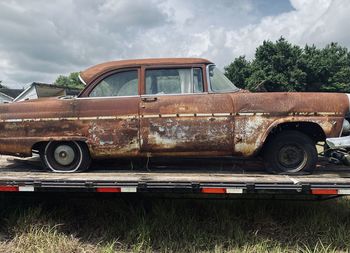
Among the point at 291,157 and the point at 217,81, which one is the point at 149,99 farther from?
the point at 291,157

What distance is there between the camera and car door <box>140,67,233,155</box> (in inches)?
179

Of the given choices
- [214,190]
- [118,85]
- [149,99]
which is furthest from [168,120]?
[214,190]

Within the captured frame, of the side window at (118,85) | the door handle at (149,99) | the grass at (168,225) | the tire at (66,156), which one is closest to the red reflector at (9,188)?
the grass at (168,225)

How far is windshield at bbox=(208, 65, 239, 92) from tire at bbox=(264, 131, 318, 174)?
1007mm

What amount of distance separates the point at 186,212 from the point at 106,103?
6.19 ft

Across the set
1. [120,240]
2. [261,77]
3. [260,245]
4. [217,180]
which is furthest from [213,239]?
[261,77]

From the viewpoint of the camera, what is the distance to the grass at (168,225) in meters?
4.23

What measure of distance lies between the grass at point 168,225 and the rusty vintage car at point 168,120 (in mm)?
683

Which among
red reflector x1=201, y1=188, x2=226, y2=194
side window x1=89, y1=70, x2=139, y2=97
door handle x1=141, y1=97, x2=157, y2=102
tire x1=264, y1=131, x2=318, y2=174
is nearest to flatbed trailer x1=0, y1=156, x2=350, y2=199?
red reflector x1=201, y1=188, x2=226, y2=194

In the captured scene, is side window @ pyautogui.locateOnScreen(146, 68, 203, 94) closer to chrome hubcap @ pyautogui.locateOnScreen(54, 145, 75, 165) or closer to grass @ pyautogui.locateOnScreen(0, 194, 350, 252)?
chrome hubcap @ pyautogui.locateOnScreen(54, 145, 75, 165)

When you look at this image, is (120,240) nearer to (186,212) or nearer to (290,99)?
(186,212)

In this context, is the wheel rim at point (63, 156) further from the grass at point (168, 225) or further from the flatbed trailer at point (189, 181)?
the grass at point (168, 225)

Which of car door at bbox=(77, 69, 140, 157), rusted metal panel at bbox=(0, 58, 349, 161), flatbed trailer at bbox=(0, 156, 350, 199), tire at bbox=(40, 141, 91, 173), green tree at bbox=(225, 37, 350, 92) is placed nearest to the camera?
flatbed trailer at bbox=(0, 156, 350, 199)

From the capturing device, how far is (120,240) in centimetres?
443
